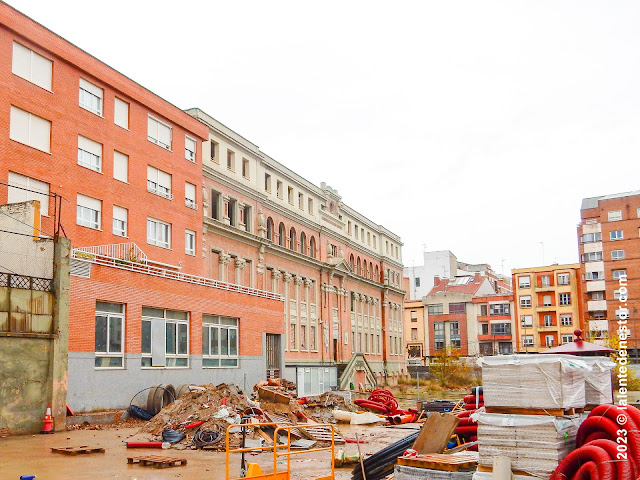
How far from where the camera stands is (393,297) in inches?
3083

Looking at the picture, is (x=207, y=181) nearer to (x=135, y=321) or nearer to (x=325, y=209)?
(x=135, y=321)

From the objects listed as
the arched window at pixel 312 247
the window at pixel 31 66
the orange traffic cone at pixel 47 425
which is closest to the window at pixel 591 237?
the arched window at pixel 312 247

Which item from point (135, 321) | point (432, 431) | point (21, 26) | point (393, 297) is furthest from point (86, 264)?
point (393, 297)

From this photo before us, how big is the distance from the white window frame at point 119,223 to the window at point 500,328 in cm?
6886

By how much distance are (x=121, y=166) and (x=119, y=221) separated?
2.71 m

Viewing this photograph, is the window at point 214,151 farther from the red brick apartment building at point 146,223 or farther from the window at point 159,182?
the window at point 159,182

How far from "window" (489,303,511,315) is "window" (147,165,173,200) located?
2585 inches

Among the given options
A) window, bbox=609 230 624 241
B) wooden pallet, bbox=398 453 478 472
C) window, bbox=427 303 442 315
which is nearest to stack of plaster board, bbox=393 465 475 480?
wooden pallet, bbox=398 453 478 472

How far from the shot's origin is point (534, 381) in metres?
10.6

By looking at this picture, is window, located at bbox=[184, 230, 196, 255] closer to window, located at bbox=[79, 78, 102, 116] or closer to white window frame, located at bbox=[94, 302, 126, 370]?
window, located at bbox=[79, 78, 102, 116]

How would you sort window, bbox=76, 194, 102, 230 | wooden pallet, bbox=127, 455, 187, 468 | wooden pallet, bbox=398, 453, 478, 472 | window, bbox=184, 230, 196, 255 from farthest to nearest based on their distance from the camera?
window, bbox=184, 230, 196, 255 < window, bbox=76, 194, 102, 230 < wooden pallet, bbox=127, 455, 187, 468 < wooden pallet, bbox=398, 453, 478, 472

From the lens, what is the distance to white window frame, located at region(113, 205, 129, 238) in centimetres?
3195

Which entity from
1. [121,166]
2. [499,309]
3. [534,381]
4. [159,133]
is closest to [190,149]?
[159,133]

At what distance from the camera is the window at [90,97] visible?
101 ft
